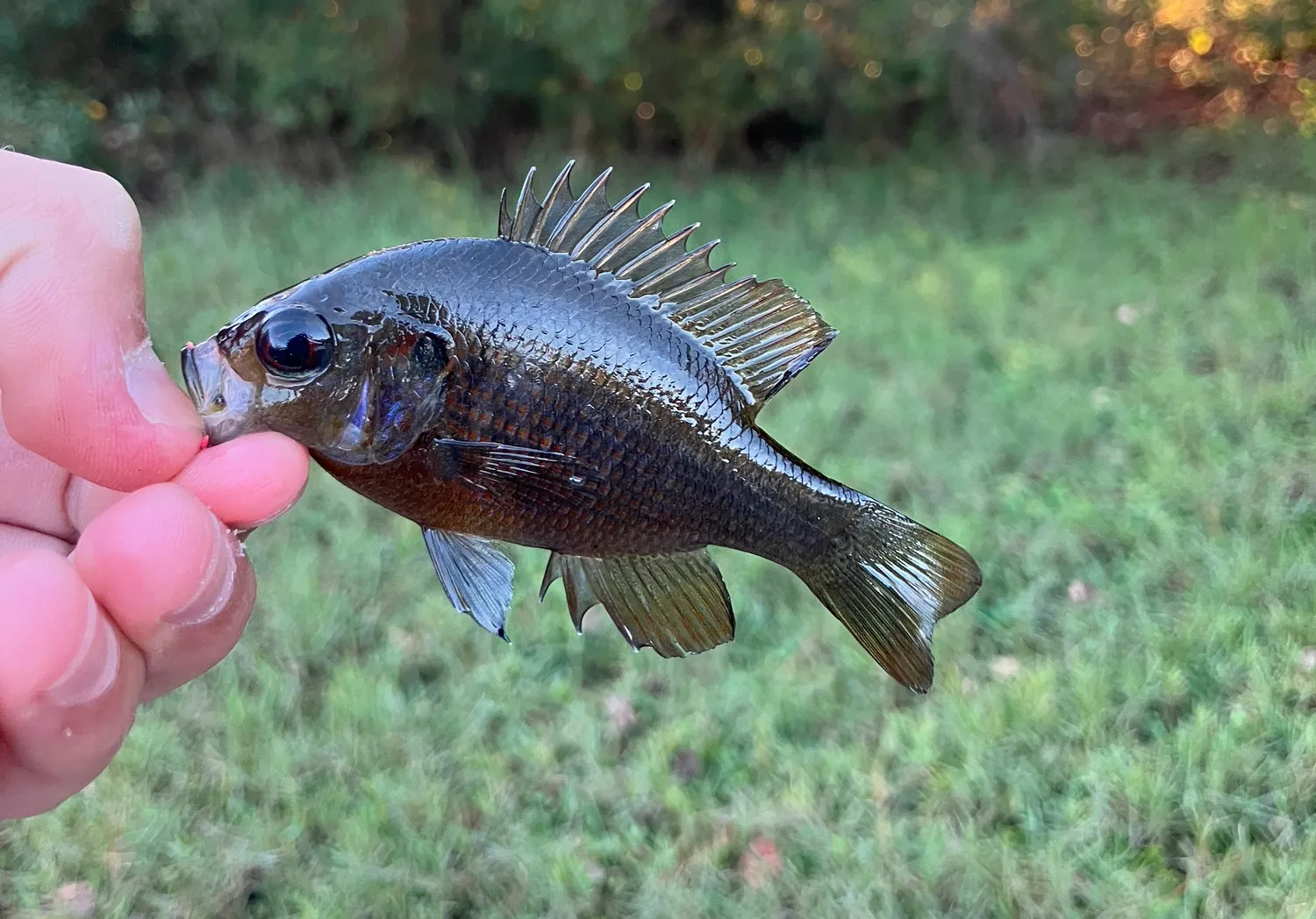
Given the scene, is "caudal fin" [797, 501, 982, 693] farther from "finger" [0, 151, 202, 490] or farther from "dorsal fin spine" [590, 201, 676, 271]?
"finger" [0, 151, 202, 490]

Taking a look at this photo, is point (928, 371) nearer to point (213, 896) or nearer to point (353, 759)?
point (353, 759)

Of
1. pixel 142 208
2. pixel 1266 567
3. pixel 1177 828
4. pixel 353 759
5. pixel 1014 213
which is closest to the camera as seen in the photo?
pixel 1177 828

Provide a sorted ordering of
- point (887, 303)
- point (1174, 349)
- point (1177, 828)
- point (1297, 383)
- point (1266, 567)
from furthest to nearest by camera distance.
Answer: point (887, 303), point (1174, 349), point (1297, 383), point (1266, 567), point (1177, 828)

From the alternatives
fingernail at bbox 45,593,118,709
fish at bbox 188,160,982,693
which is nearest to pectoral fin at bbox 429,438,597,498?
fish at bbox 188,160,982,693

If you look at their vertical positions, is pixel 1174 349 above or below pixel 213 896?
above

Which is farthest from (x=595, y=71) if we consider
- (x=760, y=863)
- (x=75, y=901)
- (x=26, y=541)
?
(x=26, y=541)

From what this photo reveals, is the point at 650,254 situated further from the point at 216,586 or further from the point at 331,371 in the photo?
the point at 216,586

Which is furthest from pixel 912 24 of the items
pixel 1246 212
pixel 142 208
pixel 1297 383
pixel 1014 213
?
pixel 142 208
